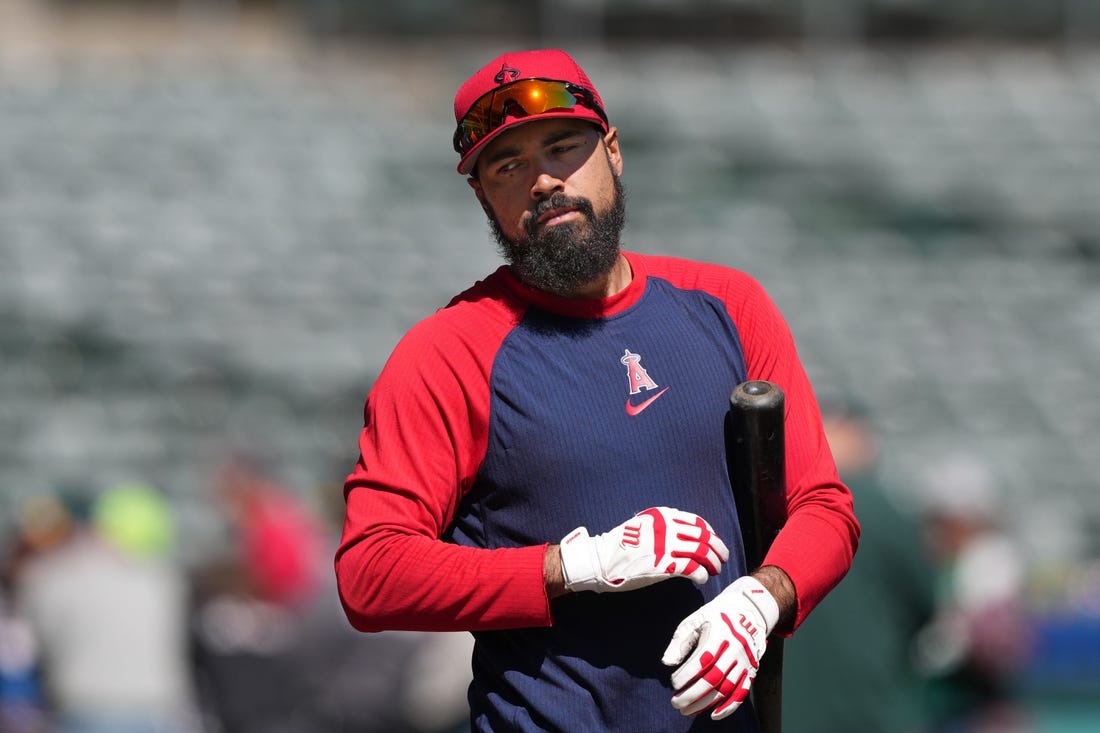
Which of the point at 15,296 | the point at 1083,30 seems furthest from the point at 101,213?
the point at 1083,30

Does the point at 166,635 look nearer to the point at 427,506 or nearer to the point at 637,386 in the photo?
the point at 427,506

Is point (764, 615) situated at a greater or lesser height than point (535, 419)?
lesser

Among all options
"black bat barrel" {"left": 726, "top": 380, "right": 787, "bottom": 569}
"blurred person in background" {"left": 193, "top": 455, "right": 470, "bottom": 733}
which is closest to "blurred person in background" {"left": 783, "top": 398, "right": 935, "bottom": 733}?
"blurred person in background" {"left": 193, "top": 455, "right": 470, "bottom": 733}

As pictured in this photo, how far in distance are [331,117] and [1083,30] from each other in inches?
325

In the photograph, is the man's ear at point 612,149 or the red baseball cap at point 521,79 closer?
the red baseball cap at point 521,79

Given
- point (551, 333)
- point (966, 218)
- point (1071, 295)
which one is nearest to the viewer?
point (551, 333)

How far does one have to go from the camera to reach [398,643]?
20.8ft

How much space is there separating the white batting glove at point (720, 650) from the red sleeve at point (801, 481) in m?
0.16

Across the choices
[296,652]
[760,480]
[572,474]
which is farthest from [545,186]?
[296,652]

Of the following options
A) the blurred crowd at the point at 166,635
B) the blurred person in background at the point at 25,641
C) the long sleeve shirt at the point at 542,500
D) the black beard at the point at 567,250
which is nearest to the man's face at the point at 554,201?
the black beard at the point at 567,250

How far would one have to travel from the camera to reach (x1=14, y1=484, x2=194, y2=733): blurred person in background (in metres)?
7.49

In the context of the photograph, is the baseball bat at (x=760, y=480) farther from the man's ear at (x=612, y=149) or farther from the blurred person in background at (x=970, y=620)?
the blurred person in background at (x=970, y=620)

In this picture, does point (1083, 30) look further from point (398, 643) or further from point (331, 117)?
point (398, 643)

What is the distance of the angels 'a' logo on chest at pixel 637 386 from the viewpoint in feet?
9.41
